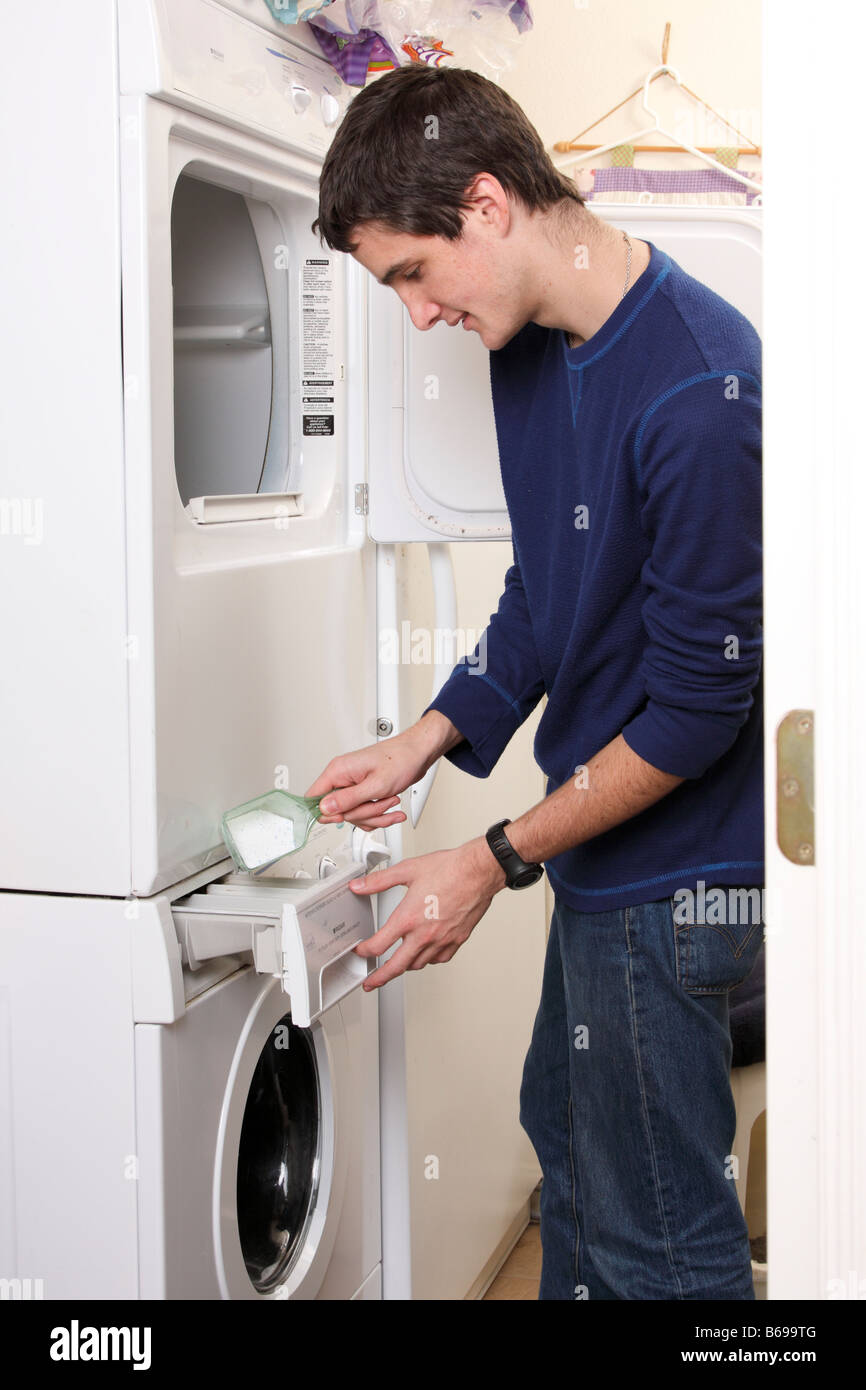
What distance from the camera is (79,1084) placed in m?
1.31

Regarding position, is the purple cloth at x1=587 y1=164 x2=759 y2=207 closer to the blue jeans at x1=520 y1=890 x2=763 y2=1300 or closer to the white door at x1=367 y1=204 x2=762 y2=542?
the white door at x1=367 y1=204 x2=762 y2=542

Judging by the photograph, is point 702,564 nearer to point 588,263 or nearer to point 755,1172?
point 588,263

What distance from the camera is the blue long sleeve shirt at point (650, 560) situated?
1150 millimetres

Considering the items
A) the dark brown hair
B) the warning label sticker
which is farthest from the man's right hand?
the dark brown hair

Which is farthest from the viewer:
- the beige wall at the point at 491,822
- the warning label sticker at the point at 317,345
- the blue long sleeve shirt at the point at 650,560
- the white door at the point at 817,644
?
the beige wall at the point at 491,822

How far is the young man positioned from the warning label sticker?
34 centimetres

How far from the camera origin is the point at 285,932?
1299 mm

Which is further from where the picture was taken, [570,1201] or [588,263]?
[570,1201]

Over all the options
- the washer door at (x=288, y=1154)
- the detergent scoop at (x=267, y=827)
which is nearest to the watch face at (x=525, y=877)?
the detergent scoop at (x=267, y=827)

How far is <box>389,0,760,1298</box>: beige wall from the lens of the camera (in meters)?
1.96

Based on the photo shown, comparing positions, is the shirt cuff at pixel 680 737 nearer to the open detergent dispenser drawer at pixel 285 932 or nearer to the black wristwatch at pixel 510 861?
the black wristwatch at pixel 510 861

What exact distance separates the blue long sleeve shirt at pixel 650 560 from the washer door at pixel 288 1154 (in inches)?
16.6
